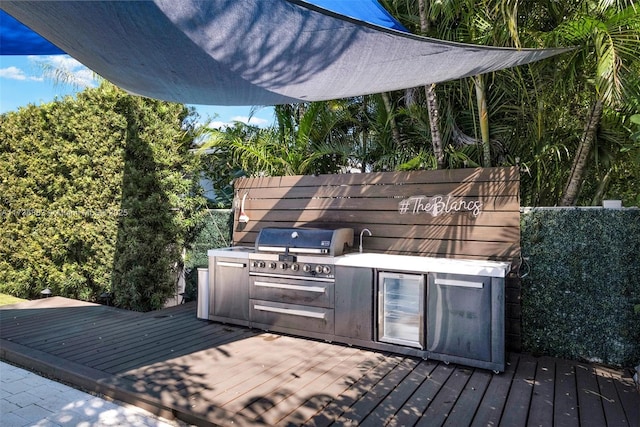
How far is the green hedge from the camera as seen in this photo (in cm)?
362

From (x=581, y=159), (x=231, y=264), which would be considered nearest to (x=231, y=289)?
(x=231, y=264)

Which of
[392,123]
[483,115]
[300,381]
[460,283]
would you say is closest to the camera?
[300,381]

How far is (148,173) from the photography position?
583cm

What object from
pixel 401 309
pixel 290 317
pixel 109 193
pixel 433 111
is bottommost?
pixel 290 317

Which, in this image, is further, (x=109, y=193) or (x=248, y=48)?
(x=109, y=193)

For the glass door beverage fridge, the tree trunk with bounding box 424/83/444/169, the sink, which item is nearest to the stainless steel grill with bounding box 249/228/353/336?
the sink

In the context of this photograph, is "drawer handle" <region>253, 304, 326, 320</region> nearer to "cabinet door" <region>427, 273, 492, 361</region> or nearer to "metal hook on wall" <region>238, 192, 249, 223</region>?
"cabinet door" <region>427, 273, 492, 361</region>

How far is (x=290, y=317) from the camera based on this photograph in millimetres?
4551

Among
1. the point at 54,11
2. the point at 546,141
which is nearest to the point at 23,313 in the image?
the point at 54,11

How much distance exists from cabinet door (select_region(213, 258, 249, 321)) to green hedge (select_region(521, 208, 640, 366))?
3.03 metres

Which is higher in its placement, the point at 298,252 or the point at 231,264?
the point at 298,252

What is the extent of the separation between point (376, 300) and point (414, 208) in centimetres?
116

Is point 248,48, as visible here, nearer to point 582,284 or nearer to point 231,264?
point 231,264

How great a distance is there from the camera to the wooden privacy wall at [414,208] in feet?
13.5
